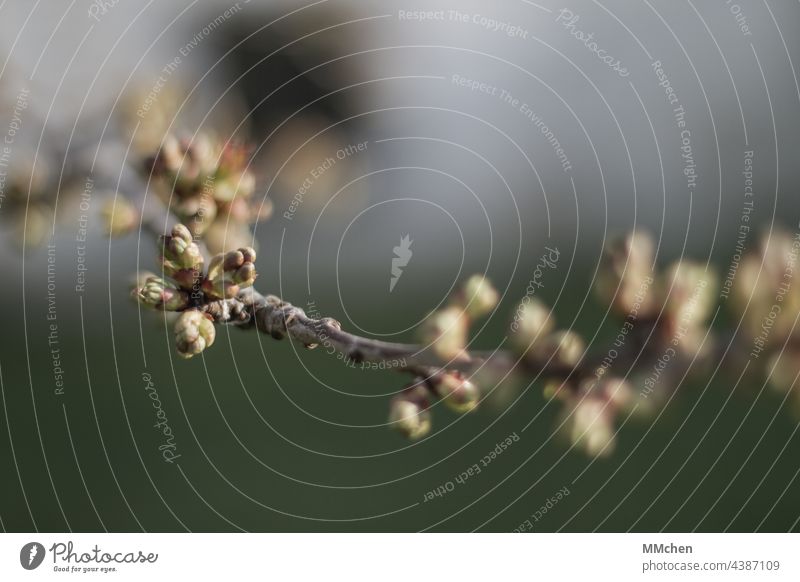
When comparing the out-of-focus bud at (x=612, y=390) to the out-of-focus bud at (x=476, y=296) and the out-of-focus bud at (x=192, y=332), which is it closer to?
the out-of-focus bud at (x=476, y=296)

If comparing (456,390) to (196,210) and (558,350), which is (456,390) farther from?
(196,210)

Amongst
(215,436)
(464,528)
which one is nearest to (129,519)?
(215,436)

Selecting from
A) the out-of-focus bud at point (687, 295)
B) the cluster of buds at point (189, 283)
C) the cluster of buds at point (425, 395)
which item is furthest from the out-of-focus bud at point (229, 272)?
the out-of-focus bud at point (687, 295)

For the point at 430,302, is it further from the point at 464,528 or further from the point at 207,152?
the point at 207,152


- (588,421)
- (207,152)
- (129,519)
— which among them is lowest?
(129,519)
